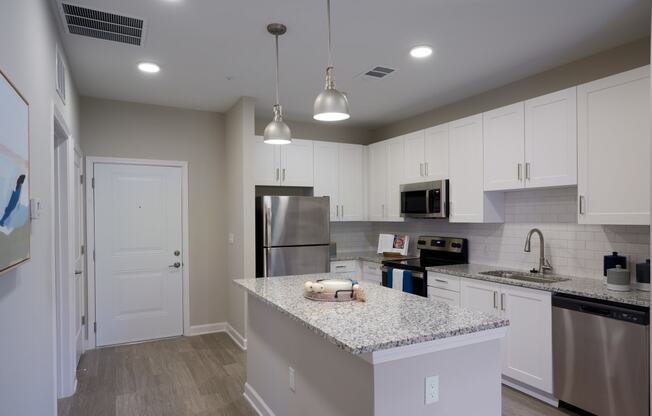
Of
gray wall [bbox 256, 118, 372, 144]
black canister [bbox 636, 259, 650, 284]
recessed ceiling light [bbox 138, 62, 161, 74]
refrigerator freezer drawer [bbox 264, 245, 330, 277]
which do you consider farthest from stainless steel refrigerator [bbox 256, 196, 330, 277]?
black canister [bbox 636, 259, 650, 284]

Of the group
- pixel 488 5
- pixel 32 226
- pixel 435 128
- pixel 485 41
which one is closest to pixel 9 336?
pixel 32 226

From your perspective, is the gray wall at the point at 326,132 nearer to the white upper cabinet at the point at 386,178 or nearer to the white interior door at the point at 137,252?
→ the white upper cabinet at the point at 386,178

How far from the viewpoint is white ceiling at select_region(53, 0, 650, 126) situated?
96.7 inches

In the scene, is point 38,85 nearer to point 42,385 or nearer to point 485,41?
point 42,385

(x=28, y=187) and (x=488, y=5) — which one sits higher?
(x=488, y=5)

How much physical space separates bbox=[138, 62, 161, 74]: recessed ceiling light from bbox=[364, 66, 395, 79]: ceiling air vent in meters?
1.77

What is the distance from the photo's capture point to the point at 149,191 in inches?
180

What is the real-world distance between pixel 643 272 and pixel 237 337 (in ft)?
12.1

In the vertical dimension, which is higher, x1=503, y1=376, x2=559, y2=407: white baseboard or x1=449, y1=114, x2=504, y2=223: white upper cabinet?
x1=449, y1=114, x2=504, y2=223: white upper cabinet

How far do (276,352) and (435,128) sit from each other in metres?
2.89

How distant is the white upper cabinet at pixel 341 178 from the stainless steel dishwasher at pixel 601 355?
2.86 m

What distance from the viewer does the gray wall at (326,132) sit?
17.3ft

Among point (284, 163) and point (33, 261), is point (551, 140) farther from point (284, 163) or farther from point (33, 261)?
point (33, 261)

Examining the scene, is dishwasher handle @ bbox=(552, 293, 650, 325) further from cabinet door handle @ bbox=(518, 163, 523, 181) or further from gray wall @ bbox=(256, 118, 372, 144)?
gray wall @ bbox=(256, 118, 372, 144)
